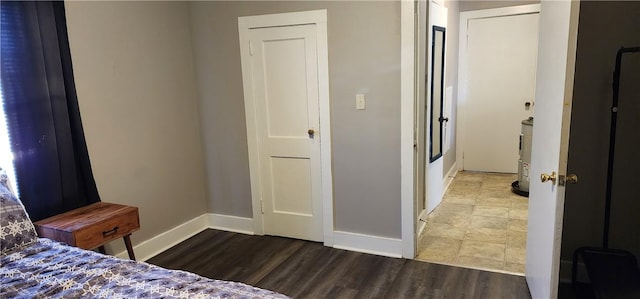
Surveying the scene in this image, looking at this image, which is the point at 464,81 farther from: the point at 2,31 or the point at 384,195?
the point at 2,31

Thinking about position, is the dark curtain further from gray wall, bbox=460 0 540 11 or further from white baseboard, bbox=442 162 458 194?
gray wall, bbox=460 0 540 11

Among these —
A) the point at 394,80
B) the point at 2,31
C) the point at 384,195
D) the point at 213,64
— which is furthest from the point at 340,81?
the point at 2,31

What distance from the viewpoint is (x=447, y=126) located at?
187 inches

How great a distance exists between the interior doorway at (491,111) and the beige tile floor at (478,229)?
10 mm

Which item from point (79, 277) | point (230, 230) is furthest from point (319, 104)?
point (79, 277)

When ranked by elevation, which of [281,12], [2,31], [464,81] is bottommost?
Result: [464,81]

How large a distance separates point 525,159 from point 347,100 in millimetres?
2440

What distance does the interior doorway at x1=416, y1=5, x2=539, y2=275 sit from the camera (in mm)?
4242

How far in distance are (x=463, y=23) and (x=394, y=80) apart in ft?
9.17

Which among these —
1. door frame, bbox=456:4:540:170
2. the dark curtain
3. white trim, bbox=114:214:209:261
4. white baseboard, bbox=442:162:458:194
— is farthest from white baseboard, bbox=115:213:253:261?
door frame, bbox=456:4:540:170

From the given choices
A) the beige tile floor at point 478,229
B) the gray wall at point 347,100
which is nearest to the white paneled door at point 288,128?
the gray wall at point 347,100

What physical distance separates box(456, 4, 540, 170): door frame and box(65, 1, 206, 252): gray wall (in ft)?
11.0

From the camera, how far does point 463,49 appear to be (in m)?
5.24

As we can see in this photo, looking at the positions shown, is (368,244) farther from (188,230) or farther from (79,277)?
(79,277)
